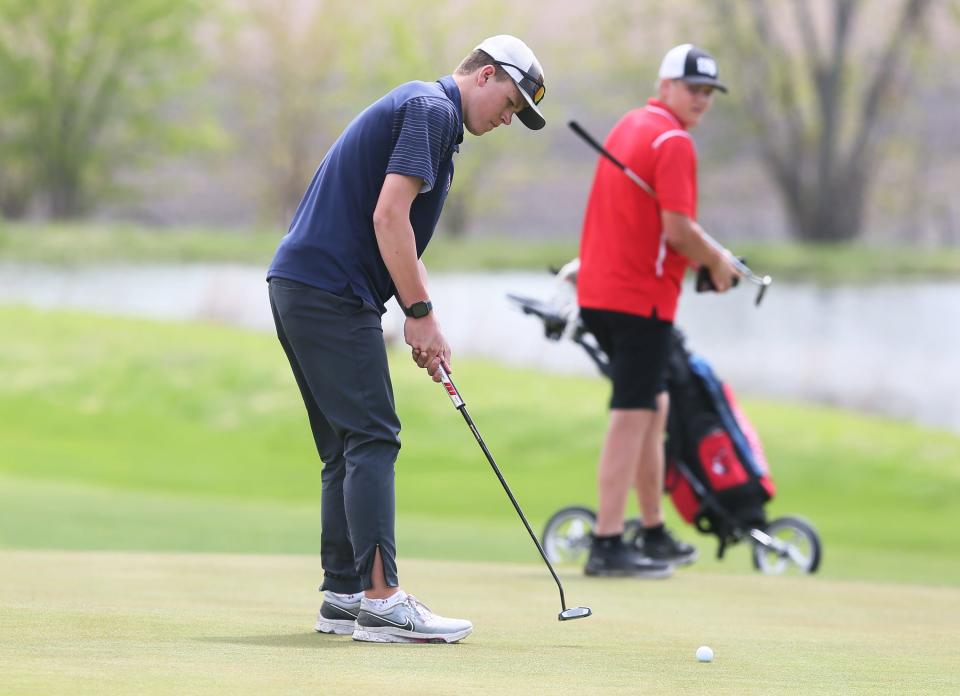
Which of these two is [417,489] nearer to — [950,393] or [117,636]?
[117,636]

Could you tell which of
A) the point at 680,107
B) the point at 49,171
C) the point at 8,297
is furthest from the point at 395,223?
the point at 49,171

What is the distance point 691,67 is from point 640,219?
0.57 meters

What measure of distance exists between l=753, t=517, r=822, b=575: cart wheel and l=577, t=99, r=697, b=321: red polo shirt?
1333mm

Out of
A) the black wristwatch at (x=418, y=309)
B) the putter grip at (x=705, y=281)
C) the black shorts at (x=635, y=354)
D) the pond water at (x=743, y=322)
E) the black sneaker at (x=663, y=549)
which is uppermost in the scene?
the pond water at (x=743, y=322)

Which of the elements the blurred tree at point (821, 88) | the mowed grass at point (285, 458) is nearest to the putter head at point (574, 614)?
the mowed grass at point (285, 458)

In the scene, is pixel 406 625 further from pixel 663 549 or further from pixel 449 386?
pixel 663 549

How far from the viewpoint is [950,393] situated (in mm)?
19766

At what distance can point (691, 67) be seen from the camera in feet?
18.6

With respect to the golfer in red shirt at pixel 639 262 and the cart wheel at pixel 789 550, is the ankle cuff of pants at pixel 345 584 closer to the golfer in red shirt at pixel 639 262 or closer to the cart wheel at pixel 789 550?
the golfer in red shirt at pixel 639 262

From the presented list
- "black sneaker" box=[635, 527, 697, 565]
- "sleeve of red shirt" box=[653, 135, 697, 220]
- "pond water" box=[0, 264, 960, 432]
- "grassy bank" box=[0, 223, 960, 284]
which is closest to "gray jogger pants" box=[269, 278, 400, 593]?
"sleeve of red shirt" box=[653, 135, 697, 220]

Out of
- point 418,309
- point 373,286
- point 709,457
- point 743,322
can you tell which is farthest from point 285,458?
point 743,322

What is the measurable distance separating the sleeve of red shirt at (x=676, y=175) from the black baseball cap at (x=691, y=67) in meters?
0.27

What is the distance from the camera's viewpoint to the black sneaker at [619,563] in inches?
223

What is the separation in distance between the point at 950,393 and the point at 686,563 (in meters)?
14.4
